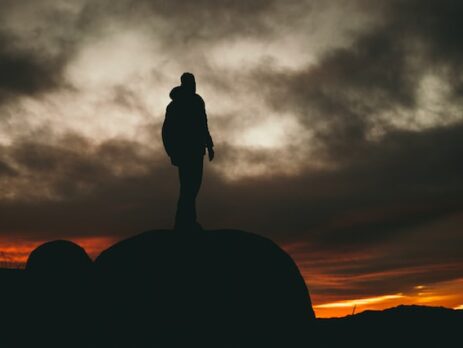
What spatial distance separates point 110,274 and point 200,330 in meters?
2.50

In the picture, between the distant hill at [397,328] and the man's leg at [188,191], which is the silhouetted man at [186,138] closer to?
the man's leg at [188,191]

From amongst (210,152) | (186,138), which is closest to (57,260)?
(186,138)

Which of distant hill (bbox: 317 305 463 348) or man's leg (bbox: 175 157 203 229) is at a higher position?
man's leg (bbox: 175 157 203 229)

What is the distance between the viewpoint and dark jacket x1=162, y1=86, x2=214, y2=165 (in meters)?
13.9

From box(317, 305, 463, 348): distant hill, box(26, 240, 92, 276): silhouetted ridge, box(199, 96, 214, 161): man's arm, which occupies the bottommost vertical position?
box(317, 305, 463, 348): distant hill

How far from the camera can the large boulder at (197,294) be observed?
465 inches

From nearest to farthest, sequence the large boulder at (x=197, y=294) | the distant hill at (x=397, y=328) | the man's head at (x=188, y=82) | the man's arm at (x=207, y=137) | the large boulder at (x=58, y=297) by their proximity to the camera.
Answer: the large boulder at (x=197, y=294) < the large boulder at (x=58, y=297) < the man's head at (x=188, y=82) < the man's arm at (x=207, y=137) < the distant hill at (x=397, y=328)

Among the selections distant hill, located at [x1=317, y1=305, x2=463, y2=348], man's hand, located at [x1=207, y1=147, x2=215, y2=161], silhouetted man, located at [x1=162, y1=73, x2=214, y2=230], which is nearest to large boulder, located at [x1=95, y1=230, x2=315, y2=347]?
silhouetted man, located at [x1=162, y1=73, x2=214, y2=230]

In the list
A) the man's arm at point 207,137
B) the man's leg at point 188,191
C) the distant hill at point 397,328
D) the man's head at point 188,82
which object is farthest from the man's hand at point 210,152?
the distant hill at point 397,328

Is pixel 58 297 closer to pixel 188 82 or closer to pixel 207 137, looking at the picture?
pixel 207 137

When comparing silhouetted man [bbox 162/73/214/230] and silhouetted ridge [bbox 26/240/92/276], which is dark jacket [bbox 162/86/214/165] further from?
silhouetted ridge [bbox 26/240/92/276]

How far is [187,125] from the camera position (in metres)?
13.8

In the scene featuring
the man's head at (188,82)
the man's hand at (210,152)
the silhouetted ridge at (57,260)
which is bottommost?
the silhouetted ridge at (57,260)

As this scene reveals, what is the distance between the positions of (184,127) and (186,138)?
0.27 meters
